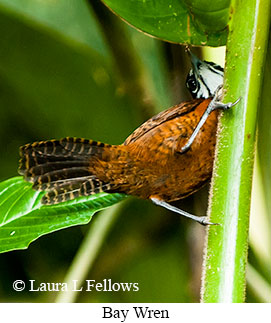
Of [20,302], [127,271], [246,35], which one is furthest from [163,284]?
[246,35]

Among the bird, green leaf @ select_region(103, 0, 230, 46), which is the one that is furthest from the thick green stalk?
the bird

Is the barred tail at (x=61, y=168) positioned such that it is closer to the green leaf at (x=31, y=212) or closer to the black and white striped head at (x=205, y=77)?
the green leaf at (x=31, y=212)

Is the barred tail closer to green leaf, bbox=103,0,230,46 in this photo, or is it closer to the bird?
the bird

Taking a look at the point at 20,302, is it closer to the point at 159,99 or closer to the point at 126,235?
the point at 126,235

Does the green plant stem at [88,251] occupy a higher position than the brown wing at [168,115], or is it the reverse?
the brown wing at [168,115]

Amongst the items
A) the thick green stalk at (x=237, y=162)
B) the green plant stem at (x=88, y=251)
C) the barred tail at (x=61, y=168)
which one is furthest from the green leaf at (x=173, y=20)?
the green plant stem at (x=88, y=251)

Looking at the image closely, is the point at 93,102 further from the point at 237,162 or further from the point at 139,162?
the point at 237,162
